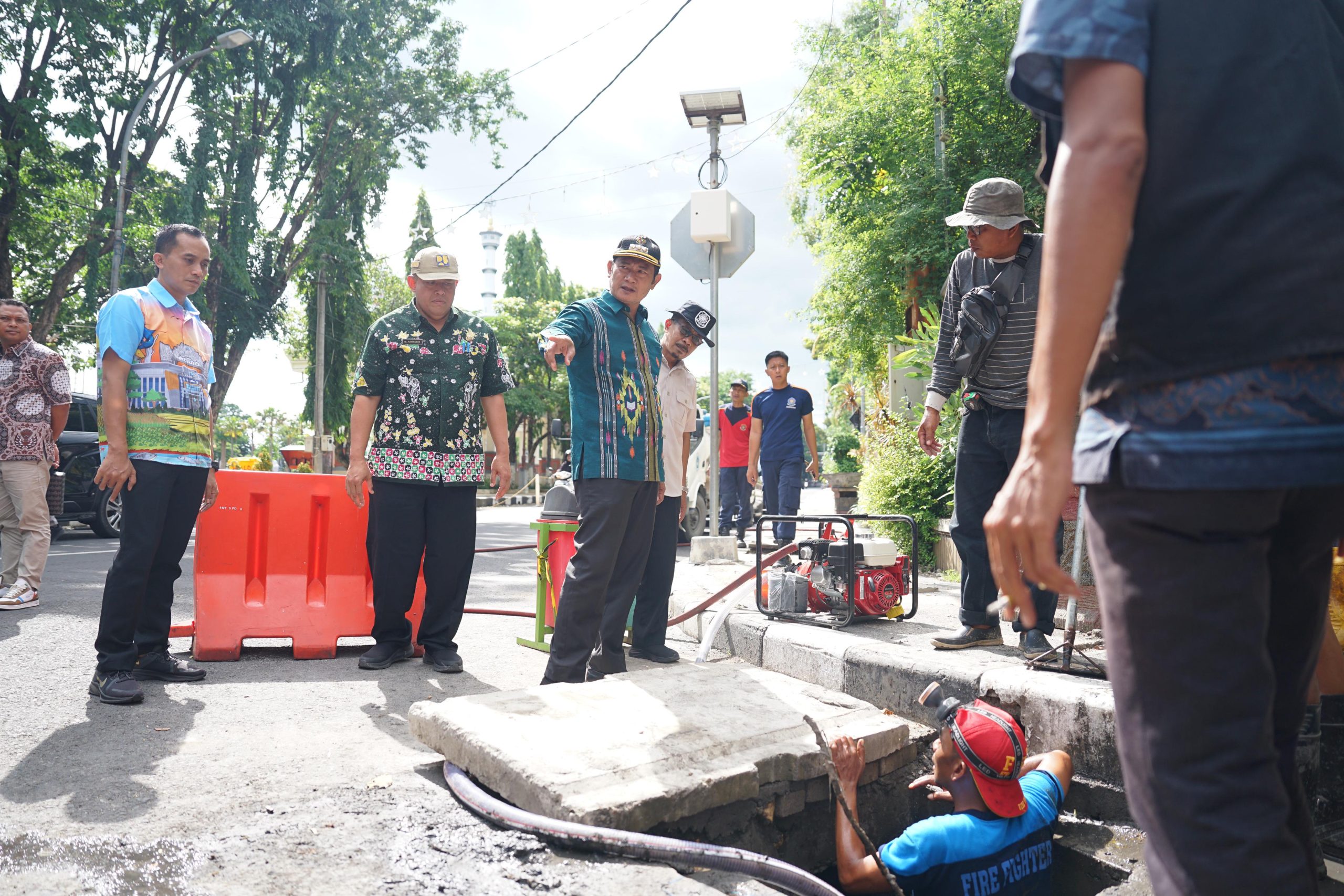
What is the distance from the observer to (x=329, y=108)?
21.7 m

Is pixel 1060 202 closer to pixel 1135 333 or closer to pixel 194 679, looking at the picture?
pixel 1135 333

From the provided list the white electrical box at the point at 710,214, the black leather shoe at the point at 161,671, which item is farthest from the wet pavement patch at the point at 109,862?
the white electrical box at the point at 710,214

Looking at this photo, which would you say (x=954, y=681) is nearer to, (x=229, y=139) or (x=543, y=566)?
(x=543, y=566)

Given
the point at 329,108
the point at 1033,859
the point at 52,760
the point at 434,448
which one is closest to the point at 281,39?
the point at 329,108

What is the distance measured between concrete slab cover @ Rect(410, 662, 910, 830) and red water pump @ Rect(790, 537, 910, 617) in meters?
1.31

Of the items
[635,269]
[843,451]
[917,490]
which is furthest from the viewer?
[843,451]

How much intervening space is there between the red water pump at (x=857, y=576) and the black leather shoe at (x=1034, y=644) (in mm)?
1110

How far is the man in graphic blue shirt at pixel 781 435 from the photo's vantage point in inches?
391

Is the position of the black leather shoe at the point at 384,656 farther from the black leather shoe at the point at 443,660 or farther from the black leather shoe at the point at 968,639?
the black leather shoe at the point at 968,639

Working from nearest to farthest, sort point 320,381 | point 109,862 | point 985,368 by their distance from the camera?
point 109,862 → point 985,368 → point 320,381

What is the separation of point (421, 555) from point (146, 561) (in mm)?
1264

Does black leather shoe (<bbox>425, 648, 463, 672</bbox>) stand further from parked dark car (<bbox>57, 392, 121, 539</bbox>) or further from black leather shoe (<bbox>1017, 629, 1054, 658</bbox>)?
parked dark car (<bbox>57, 392, 121, 539</bbox>)

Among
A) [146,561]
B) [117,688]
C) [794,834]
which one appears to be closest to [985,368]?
[794,834]

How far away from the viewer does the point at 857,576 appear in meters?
5.06
